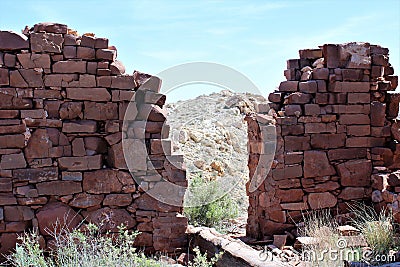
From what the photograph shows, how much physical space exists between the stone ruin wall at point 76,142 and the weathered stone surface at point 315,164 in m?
2.30

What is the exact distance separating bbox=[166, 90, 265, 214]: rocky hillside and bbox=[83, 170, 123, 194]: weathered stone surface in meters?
4.92

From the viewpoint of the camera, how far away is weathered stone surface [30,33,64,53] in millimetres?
6941

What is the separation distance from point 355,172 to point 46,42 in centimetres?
566

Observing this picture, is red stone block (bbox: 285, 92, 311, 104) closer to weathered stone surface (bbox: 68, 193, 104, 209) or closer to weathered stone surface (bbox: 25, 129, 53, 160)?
weathered stone surface (bbox: 68, 193, 104, 209)

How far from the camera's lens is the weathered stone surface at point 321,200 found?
27.6 feet

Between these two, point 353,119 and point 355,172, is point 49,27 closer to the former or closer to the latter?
point 353,119

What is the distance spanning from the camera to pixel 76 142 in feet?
23.3

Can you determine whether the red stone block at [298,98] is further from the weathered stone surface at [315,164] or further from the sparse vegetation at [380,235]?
the sparse vegetation at [380,235]

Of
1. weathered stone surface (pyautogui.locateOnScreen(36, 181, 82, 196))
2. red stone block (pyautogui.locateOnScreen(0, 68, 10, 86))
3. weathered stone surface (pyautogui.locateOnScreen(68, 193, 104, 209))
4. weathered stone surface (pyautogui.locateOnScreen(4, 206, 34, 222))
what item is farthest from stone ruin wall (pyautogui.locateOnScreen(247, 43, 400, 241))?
red stone block (pyautogui.locateOnScreen(0, 68, 10, 86))

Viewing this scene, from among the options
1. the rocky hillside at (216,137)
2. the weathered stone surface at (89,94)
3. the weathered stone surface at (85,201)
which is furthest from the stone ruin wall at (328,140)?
the rocky hillside at (216,137)

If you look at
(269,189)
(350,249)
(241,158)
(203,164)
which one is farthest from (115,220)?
(241,158)

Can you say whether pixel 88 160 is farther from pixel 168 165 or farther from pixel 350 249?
pixel 350 249

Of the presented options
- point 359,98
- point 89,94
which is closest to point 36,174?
point 89,94

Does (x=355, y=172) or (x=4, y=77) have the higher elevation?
(x=4, y=77)
